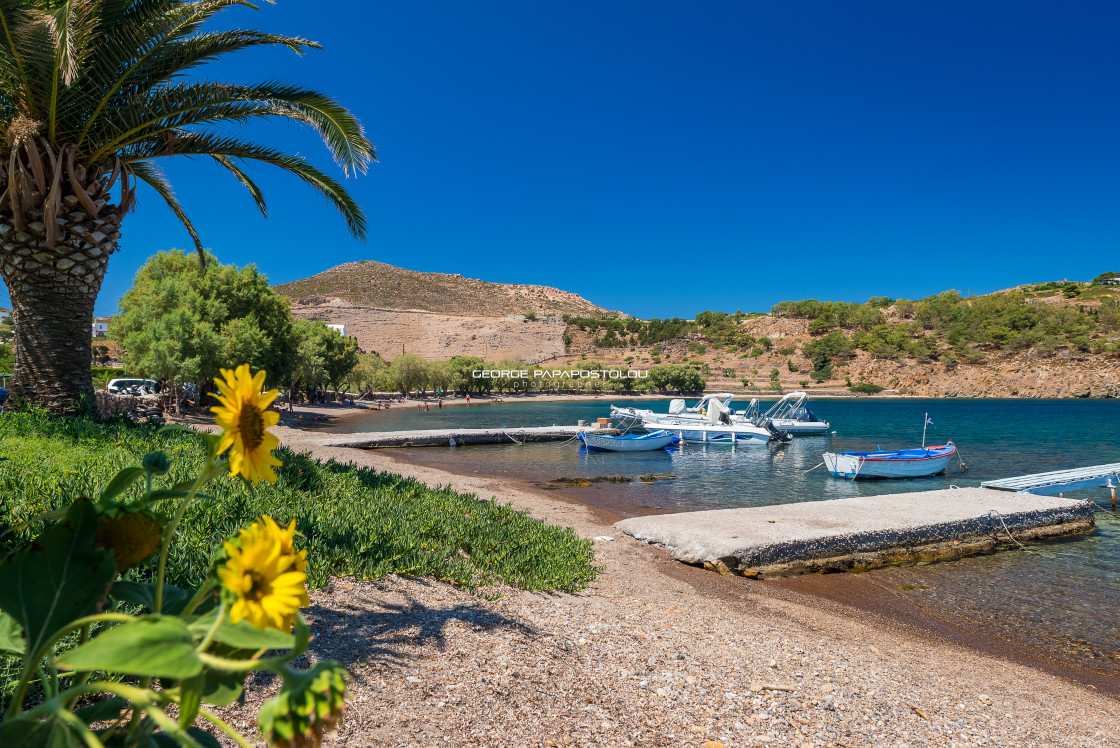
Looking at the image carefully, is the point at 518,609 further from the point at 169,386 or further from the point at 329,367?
the point at 329,367

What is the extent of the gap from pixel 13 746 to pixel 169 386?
36.6m

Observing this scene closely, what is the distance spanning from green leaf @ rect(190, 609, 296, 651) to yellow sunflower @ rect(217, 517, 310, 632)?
0.01 metres

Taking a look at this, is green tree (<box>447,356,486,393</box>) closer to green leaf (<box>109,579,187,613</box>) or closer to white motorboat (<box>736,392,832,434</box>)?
white motorboat (<box>736,392,832,434</box>)

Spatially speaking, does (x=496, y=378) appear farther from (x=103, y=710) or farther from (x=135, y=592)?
(x=103, y=710)

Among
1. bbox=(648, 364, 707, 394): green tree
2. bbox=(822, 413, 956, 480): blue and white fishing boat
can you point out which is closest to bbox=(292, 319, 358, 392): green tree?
bbox=(822, 413, 956, 480): blue and white fishing boat

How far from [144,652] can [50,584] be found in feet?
1.22

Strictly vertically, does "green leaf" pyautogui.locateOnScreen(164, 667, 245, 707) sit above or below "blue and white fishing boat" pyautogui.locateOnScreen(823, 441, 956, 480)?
above

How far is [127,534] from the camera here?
39.0 inches

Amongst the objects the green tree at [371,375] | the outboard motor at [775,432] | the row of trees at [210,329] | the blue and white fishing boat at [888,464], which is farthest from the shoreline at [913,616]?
the green tree at [371,375]

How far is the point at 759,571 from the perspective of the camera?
9.62 m

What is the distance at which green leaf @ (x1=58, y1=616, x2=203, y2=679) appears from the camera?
0.62 meters

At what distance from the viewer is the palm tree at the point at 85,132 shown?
7.66m

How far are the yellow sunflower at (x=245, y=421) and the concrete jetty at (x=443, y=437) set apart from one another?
2450 cm

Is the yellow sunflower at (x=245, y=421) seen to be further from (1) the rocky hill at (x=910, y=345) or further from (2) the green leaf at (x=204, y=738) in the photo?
(1) the rocky hill at (x=910, y=345)
